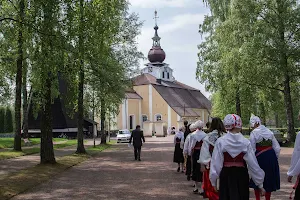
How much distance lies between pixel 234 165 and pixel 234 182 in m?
0.26

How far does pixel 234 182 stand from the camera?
20.0 feet

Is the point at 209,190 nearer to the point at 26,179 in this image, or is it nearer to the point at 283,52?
the point at 26,179

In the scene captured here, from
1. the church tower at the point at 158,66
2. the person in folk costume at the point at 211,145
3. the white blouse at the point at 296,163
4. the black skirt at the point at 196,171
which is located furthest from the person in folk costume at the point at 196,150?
the church tower at the point at 158,66

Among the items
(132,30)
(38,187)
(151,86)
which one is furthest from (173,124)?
(38,187)

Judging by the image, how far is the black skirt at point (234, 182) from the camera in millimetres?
6078

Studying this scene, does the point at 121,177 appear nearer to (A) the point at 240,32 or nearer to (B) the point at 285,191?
(B) the point at 285,191

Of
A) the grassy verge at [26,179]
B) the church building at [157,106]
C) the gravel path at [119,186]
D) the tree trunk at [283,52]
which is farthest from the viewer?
the church building at [157,106]

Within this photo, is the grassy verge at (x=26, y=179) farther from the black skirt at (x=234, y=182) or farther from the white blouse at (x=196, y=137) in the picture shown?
the black skirt at (x=234, y=182)

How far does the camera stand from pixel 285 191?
34.8 feet

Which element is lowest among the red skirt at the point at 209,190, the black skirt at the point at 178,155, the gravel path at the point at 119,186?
the gravel path at the point at 119,186

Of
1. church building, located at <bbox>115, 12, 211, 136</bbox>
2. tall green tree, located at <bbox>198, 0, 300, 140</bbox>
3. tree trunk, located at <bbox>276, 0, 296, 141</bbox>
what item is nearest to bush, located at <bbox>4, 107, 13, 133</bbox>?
church building, located at <bbox>115, 12, 211, 136</bbox>

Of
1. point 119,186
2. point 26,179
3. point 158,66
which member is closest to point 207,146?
point 119,186

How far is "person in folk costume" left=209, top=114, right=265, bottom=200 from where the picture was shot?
602 centimetres

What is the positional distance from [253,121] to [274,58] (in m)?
22.9
